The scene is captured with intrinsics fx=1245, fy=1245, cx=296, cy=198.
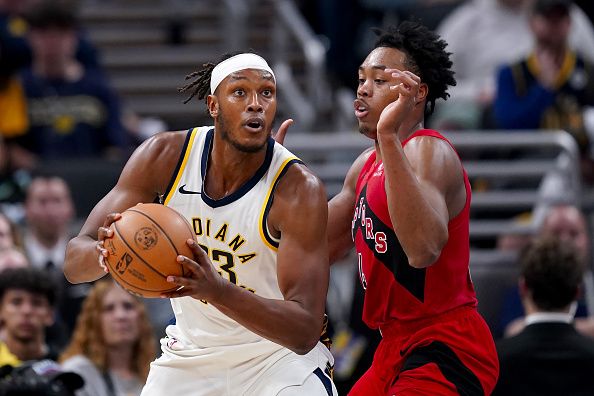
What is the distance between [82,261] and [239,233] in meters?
0.66

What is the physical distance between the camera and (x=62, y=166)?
31.7ft

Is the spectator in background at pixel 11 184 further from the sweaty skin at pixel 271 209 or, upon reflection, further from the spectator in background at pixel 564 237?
the sweaty skin at pixel 271 209

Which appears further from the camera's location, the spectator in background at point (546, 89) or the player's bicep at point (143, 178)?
the spectator in background at point (546, 89)

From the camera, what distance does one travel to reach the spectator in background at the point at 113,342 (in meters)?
7.87

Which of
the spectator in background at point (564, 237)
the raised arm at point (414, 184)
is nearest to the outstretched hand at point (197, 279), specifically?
the raised arm at point (414, 184)

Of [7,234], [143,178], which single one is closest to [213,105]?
[143,178]

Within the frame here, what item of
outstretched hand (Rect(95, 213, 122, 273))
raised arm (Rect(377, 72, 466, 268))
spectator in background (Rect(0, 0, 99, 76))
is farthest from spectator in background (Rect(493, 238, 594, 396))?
spectator in background (Rect(0, 0, 99, 76))

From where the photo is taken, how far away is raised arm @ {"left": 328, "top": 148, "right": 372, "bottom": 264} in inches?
227

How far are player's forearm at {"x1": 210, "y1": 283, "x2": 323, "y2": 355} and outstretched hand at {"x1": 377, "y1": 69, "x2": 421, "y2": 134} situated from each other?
80 cm

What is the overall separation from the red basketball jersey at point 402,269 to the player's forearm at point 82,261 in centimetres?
115

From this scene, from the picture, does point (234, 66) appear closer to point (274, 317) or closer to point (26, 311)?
point (274, 317)

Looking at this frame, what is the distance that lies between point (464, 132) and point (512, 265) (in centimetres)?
128

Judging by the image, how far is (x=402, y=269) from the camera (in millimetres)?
5258

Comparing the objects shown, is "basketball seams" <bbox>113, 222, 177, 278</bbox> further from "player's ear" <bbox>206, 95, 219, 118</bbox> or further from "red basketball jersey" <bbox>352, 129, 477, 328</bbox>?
"red basketball jersey" <bbox>352, 129, 477, 328</bbox>
